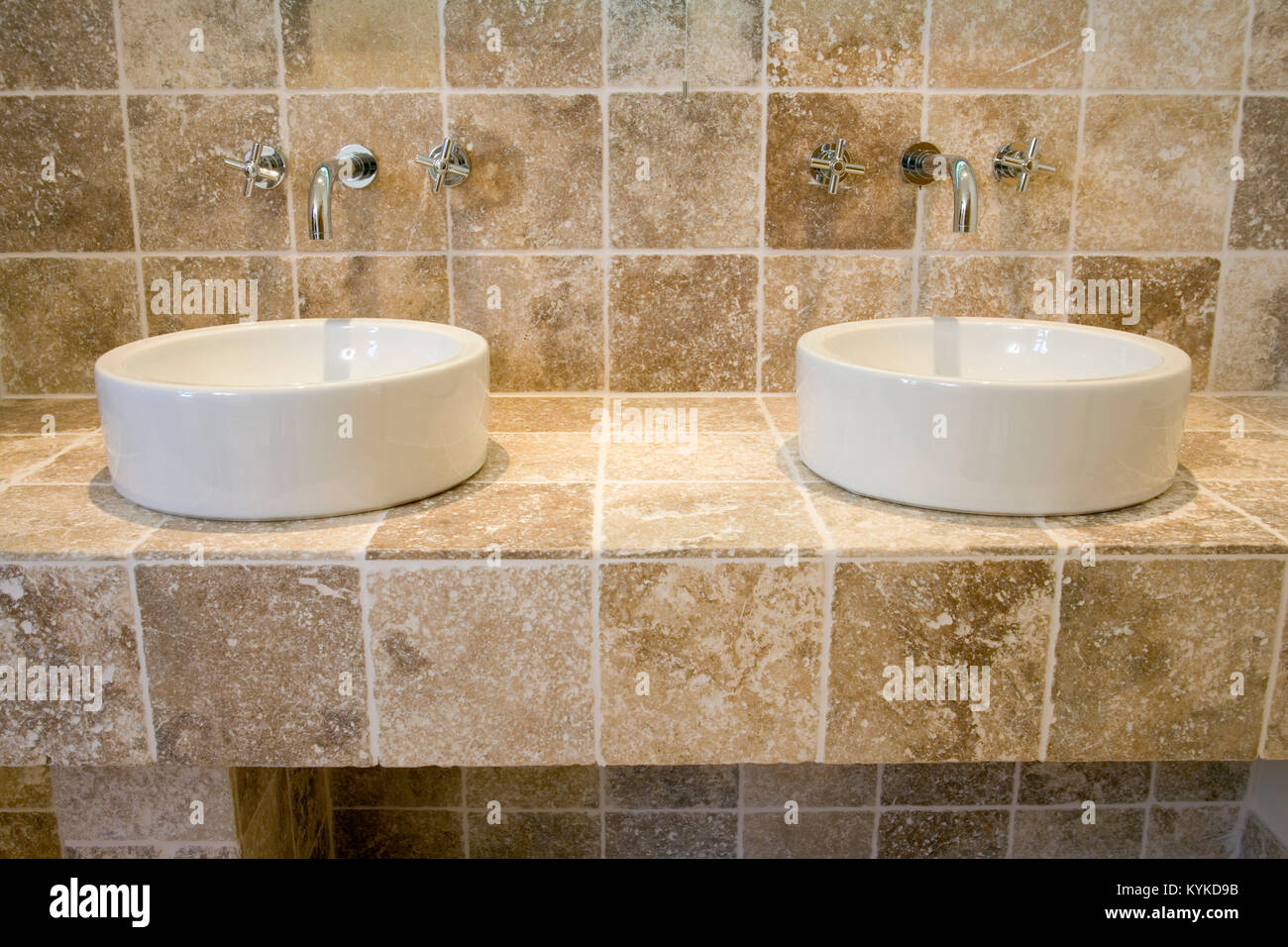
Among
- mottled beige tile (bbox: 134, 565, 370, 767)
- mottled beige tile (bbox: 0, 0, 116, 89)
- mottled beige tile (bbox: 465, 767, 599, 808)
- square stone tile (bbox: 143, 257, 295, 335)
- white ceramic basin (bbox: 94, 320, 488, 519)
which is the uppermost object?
mottled beige tile (bbox: 0, 0, 116, 89)

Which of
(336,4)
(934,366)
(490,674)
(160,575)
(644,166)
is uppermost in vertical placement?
(336,4)

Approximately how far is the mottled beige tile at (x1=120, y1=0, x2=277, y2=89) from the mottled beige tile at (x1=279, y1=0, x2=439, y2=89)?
0.11 feet

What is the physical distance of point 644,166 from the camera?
150cm

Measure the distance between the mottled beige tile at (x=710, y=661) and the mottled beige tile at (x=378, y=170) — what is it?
27.8 inches

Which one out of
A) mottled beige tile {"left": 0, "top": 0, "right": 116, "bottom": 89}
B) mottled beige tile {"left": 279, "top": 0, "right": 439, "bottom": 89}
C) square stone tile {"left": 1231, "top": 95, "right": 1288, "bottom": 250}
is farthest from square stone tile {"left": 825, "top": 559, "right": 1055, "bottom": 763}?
mottled beige tile {"left": 0, "top": 0, "right": 116, "bottom": 89}

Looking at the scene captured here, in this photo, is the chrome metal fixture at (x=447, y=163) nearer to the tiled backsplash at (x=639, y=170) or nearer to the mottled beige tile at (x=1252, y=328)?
the tiled backsplash at (x=639, y=170)

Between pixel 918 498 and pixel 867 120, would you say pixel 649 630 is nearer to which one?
pixel 918 498

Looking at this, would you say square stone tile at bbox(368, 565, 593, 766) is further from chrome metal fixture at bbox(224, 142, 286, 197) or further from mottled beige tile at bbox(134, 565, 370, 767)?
chrome metal fixture at bbox(224, 142, 286, 197)

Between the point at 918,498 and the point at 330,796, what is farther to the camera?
the point at 330,796

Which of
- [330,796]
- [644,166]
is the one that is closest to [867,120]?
[644,166]

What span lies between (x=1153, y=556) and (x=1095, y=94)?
0.75 m

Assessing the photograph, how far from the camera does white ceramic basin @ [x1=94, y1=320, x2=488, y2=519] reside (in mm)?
1070

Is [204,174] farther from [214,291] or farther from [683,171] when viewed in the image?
[683,171]

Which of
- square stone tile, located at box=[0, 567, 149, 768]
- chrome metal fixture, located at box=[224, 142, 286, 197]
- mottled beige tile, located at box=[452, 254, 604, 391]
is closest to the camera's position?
square stone tile, located at box=[0, 567, 149, 768]
